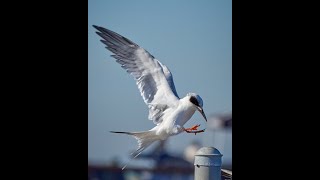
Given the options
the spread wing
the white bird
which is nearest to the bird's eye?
the white bird

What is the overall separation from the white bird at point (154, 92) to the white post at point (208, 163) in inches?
5.1

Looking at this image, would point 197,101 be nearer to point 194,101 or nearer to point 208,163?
point 194,101

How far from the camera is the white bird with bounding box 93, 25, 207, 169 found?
3092mm

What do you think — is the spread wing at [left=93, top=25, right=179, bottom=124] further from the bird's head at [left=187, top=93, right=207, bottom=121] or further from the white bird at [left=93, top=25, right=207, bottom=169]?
the bird's head at [left=187, top=93, right=207, bottom=121]

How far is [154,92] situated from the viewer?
321cm

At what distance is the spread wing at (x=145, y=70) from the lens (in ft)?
10.4

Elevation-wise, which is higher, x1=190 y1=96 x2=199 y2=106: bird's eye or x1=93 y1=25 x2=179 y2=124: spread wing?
x1=93 y1=25 x2=179 y2=124: spread wing

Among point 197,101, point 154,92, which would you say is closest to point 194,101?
point 197,101

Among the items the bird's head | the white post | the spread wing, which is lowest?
the white post

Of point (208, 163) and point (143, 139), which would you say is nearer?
point (208, 163)

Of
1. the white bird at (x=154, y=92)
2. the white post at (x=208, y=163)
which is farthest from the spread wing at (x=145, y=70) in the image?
the white post at (x=208, y=163)

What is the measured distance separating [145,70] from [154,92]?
13 centimetres

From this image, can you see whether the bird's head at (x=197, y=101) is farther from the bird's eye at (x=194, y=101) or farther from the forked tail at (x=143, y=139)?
the forked tail at (x=143, y=139)
